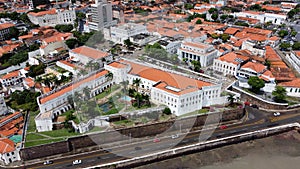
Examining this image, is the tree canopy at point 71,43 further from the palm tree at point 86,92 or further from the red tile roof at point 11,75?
the palm tree at point 86,92

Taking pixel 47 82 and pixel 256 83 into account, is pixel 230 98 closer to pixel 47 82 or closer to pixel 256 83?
pixel 256 83

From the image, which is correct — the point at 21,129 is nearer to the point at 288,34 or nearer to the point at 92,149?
the point at 92,149

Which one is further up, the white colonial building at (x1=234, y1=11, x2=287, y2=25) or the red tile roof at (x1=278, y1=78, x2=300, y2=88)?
the white colonial building at (x1=234, y1=11, x2=287, y2=25)

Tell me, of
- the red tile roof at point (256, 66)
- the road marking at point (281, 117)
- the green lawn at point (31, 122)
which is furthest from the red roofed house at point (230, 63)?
the green lawn at point (31, 122)

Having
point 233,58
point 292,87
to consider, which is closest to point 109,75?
point 233,58

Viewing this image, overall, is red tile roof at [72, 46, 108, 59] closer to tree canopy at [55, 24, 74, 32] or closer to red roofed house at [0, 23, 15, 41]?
tree canopy at [55, 24, 74, 32]

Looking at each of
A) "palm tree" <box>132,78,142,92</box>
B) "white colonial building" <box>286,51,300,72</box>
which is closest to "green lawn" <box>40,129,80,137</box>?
"palm tree" <box>132,78,142,92</box>
